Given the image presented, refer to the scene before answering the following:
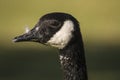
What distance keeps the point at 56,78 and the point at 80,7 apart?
13.5 feet

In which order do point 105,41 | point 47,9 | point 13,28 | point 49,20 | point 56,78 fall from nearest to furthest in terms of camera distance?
point 49,20, point 56,78, point 105,41, point 13,28, point 47,9

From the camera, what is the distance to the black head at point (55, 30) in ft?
13.6

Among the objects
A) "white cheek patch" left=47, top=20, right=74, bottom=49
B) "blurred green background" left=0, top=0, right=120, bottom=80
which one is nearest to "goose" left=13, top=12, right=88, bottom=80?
"white cheek patch" left=47, top=20, right=74, bottom=49

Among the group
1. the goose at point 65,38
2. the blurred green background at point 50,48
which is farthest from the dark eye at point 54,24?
the blurred green background at point 50,48

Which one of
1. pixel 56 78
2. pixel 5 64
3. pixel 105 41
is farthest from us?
pixel 105 41

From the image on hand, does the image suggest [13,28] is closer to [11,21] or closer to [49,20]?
[11,21]

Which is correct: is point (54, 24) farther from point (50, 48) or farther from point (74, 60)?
point (50, 48)

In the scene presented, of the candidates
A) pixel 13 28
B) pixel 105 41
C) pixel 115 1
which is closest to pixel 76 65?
pixel 105 41

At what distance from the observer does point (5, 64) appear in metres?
9.29

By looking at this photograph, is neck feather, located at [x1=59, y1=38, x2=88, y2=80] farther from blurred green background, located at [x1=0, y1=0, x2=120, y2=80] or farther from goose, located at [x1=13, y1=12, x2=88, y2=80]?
blurred green background, located at [x1=0, y1=0, x2=120, y2=80]

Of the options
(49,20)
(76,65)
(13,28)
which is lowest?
(76,65)

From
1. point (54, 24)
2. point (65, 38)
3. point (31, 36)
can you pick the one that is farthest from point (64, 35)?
point (31, 36)

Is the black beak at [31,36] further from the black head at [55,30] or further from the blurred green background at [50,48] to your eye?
the blurred green background at [50,48]

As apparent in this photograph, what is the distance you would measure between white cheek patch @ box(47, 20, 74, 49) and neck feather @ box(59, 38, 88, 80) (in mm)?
40
